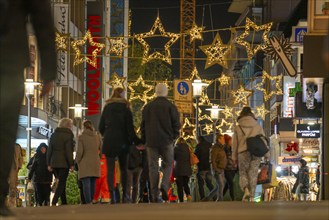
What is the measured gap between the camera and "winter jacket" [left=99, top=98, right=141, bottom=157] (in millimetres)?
18469

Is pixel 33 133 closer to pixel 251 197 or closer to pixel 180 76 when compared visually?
pixel 251 197

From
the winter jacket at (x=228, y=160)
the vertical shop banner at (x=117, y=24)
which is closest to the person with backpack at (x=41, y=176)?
the winter jacket at (x=228, y=160)

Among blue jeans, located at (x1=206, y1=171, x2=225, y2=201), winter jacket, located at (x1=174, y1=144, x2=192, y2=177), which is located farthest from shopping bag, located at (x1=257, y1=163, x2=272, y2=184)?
winter jacket, located at (x1=174, y1=144, x2=192, y2=177)

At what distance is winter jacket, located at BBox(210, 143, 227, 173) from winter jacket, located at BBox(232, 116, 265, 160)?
22.8 ft

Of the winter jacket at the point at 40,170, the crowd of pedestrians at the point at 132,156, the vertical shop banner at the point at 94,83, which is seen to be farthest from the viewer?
the vertical shop banner at the point at 94,83

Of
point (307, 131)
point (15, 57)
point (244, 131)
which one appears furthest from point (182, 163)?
point (307, 131)

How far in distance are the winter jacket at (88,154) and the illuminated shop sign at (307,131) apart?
31712 mm

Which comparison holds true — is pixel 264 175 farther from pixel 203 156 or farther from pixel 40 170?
pixel 40 170

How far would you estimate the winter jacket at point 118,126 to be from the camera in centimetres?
1847

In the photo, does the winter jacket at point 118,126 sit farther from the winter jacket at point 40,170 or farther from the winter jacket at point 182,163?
the winter jacket at point 182,163

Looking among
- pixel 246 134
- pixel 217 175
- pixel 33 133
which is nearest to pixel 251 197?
pixel 246 134

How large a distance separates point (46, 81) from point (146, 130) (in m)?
9.96

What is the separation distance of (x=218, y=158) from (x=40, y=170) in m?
4.41

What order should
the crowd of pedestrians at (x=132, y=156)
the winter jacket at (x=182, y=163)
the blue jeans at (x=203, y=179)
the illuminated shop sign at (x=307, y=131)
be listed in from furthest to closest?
the illuminated shop sign at (x=307, y=131) → the blue jeans at (x=203, y=179) → the winter jacket at (x=182, y=163) → the crowd of pedestrians at (x=132, y=156)
